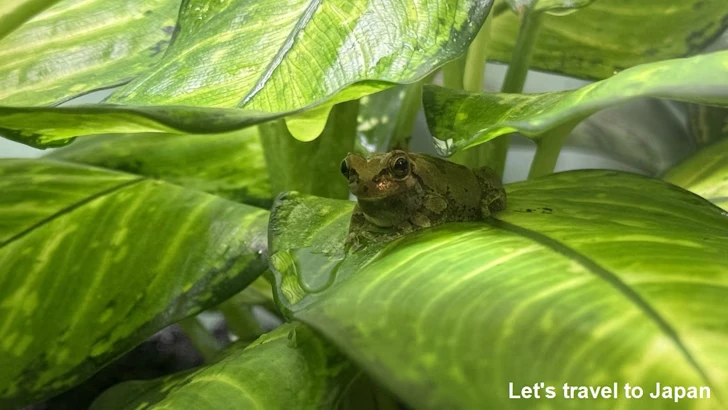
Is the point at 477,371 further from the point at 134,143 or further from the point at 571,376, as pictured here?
the point at 134,143

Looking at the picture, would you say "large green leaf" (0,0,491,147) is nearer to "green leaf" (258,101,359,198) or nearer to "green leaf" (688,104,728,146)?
"green leaf" (258,101,359,198)

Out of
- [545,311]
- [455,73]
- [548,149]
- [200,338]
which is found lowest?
[200,338]

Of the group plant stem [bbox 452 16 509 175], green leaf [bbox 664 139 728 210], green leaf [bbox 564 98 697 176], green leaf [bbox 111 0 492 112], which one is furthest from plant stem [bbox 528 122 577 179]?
green leaf [bbox 564 98 697 176]

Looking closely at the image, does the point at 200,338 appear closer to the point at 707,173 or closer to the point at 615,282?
the point at 615,282

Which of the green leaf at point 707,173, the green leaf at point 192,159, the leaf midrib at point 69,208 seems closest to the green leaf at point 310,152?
the green leaf at point 192,159

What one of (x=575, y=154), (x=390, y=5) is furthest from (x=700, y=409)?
(x=575, y=154)

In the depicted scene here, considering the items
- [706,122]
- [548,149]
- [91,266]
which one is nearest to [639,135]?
[706,122]

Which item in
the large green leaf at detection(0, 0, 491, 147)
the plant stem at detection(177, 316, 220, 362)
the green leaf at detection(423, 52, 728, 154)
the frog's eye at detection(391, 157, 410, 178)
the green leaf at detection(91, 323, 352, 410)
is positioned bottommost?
the plant stem at detection(177, 316, 220, 362)

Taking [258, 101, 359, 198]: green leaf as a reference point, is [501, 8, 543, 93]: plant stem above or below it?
above
